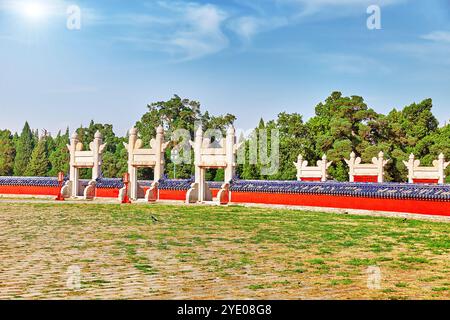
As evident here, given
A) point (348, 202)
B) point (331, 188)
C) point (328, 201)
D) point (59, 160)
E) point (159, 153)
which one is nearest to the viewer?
point (348, 202)

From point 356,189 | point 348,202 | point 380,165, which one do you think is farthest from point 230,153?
point 380,165

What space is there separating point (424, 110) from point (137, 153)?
2717 centimetres

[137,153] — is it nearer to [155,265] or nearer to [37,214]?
[37,214]

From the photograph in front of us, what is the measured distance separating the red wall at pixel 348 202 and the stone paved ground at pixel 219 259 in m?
2.08

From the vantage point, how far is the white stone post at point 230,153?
26516mm

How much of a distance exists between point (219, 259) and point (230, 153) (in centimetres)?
1739

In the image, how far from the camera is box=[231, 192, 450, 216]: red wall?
62.4 ft

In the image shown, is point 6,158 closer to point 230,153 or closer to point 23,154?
point 23,154

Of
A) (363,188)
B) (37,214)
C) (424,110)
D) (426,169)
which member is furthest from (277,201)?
(424,110)

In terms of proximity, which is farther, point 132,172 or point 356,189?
point 132,172

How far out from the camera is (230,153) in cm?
2683

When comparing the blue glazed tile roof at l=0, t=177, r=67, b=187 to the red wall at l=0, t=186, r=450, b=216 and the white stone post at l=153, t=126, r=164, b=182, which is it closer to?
the red wall at l=0, t=186, r=450, b=216

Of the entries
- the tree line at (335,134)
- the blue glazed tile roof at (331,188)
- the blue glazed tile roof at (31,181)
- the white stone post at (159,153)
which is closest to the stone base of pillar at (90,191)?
the blue glazed tile roof at (331,188)
